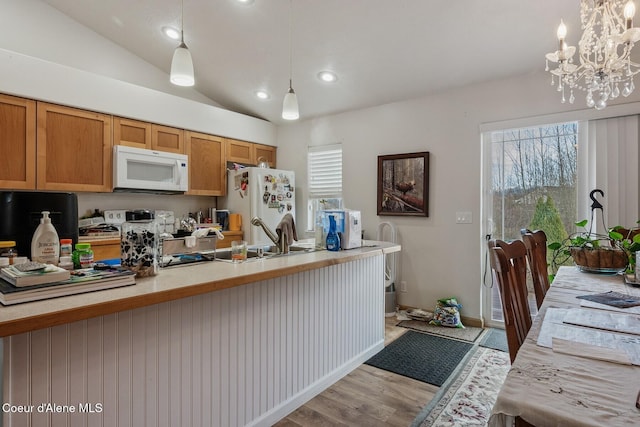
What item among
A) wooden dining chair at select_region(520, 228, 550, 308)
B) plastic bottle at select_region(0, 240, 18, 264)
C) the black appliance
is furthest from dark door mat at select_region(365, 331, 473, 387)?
the black appliance

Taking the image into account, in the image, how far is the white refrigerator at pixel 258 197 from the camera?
4.06m

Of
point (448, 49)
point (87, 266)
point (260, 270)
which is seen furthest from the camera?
point (448, 49)

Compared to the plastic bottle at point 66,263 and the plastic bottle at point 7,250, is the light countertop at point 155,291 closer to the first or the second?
the plastic bottle at point 66,263

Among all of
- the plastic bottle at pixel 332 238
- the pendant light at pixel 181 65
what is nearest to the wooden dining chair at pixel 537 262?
the plastic bottle at pixel 332 238

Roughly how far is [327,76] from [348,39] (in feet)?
2.06

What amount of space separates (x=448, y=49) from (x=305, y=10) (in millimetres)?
1240

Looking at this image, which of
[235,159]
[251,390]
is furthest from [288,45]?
[251,390]

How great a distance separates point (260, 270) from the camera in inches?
60.1

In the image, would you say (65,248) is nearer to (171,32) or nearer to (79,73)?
(79,73)

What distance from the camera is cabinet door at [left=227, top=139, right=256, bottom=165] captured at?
431 centimetres

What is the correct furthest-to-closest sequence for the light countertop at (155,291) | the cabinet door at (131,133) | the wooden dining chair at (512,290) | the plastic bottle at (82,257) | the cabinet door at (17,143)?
the cabinet door at (131,133) < the cabinet door at (17,143) < the plastic bottle at (82,257) < the wooden dining chair at (512,290) < the light countertop at (155,291)

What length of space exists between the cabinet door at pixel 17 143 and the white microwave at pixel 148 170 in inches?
→ 24.6

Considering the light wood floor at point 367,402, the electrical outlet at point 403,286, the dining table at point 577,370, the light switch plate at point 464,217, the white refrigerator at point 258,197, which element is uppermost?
the white refrigerator at point 258,197

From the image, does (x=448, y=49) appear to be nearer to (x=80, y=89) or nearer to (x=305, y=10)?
(x=305, y=10)
